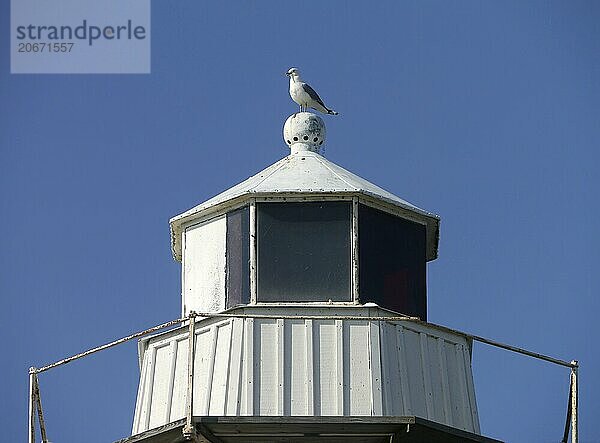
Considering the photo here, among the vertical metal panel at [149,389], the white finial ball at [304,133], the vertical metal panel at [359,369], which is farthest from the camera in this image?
the white finial ball at [304,133]

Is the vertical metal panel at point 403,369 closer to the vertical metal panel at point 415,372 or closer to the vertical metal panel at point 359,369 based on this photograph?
the vertical metal panel at point 415,372

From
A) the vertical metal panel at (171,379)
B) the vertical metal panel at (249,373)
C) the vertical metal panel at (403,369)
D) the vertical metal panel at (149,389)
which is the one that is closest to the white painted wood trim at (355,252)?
the vertical metal panel at (403,369)

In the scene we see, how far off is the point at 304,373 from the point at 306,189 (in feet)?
8.26

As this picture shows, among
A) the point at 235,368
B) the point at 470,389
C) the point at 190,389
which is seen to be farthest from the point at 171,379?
the point at 470,389

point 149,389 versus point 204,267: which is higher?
Answer: point 204,267

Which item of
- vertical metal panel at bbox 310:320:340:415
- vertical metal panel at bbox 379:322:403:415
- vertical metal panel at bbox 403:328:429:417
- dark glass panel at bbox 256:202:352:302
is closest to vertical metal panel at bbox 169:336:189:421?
dark glass panel at bbox 256:202:352:302

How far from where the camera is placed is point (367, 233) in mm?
30859

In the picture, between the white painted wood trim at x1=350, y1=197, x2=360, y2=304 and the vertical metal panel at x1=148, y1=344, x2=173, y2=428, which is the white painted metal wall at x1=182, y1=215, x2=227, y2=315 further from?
the white painted wood trim at x1=350, y1=197, x2=360, y2=304

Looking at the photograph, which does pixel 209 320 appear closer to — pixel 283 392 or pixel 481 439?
pixel 283 392

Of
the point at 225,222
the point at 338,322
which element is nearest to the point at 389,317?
the point at 338,322

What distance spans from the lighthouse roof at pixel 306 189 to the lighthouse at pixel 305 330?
0.02m

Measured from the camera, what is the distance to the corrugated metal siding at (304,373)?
2931 centimetres

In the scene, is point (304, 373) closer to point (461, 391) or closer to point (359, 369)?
point (359, 369)

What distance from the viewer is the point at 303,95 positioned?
108 feet
